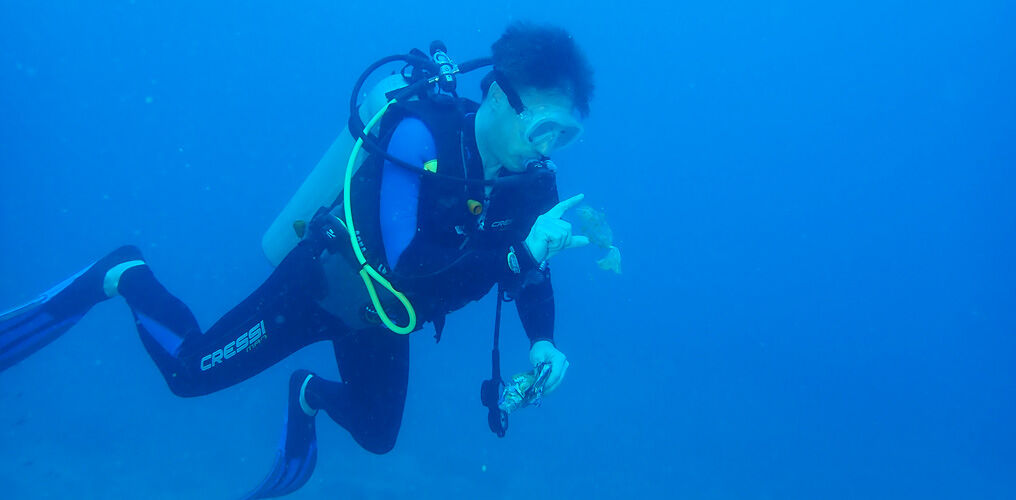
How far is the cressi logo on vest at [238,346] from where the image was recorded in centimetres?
321

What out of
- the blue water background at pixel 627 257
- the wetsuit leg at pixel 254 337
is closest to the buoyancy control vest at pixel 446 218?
the wetsuit leg at pixel 254 337

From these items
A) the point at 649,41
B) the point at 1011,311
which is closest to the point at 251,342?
the point at 649,41

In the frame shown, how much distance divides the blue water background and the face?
631 cm

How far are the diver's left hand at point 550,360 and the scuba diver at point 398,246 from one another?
0.03ft

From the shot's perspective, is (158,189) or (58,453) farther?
(158,189)

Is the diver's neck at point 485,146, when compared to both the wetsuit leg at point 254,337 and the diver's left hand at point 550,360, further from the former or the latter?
the wetsuit leg at point 254,337

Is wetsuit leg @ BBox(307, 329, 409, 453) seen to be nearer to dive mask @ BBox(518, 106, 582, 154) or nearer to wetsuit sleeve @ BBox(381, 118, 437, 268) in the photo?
wetsuit sleeve @ BBox(381, 118, 437, 268)

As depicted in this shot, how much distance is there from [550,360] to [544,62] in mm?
1508

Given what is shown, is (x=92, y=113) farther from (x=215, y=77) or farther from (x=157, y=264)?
(x=157, y=264)

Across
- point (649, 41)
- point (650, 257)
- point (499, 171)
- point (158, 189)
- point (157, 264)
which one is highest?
point (649, 41)

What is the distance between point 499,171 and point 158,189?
95.9 feet

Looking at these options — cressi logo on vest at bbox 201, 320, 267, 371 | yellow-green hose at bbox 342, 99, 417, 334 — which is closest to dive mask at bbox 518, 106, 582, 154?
yellow-green hose at bbox 342, 99, 417, 334

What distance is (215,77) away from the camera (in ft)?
110

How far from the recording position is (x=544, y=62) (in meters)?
2.54
